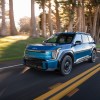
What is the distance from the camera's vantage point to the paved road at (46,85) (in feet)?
21.3

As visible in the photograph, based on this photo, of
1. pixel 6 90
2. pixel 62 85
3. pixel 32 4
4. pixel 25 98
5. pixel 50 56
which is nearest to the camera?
pixel 25 98

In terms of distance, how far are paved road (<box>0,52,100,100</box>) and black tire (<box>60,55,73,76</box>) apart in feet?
0.72

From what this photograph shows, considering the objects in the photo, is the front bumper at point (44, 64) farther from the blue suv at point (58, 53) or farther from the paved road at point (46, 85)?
the paved road at point (46, 85)

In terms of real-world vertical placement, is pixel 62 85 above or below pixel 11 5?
below

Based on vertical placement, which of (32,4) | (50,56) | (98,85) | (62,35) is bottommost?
(98,85)

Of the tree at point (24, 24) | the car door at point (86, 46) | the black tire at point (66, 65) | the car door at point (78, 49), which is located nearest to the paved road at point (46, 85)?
the black tire at point (66, 65)

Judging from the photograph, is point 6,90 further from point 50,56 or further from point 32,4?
point 32,4

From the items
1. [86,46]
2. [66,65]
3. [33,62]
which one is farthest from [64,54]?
[86,46]

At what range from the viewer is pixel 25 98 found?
245 inches

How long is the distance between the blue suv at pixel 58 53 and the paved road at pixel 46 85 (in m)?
0.43

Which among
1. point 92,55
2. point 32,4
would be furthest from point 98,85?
point 32,4

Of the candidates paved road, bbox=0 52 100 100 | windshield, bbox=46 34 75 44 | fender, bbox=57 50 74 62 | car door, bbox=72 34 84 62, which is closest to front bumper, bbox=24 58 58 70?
fender, bbox=57 50 74 62

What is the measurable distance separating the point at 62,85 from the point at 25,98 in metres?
1.77

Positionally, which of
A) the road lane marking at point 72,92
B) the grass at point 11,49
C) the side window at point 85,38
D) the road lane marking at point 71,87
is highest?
the side window at point 85,38
